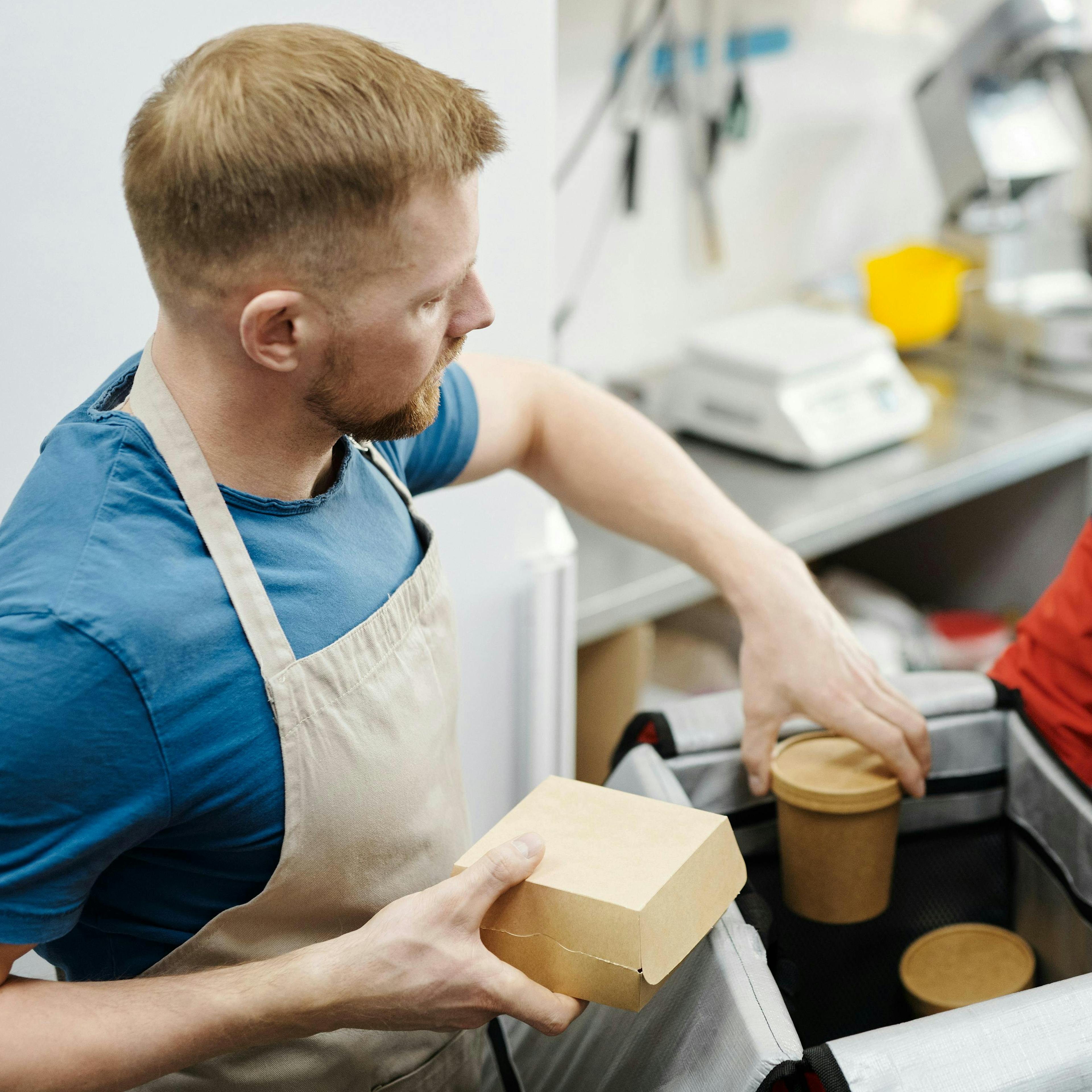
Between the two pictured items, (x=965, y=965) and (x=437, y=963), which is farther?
(x=965, y=965)

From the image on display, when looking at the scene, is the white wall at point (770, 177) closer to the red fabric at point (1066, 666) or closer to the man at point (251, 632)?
the red fabric at point (1066, 666)

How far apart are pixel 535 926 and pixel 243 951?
222mm

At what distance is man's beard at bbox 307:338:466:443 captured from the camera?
2.61 feet

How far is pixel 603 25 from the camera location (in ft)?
7.41

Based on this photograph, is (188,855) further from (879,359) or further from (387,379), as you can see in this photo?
(879,359)

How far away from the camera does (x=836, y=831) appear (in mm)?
1000

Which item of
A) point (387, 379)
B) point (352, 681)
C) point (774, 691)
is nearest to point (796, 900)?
point (774, 691)

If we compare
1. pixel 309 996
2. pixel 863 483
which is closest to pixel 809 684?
pixel 309 996

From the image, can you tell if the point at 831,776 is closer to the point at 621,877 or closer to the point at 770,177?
the point at 621,877

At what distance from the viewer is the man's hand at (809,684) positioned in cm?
103

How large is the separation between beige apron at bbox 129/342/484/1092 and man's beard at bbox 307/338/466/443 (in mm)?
88

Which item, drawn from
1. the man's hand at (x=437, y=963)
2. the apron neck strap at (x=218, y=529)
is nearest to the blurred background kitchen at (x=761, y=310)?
the apron neck strap at (x=218, y=529)

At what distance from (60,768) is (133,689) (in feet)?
0.19

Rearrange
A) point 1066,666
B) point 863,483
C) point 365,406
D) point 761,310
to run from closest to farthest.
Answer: point 365,406
point 1066,666
point 863,483
point 761,310
